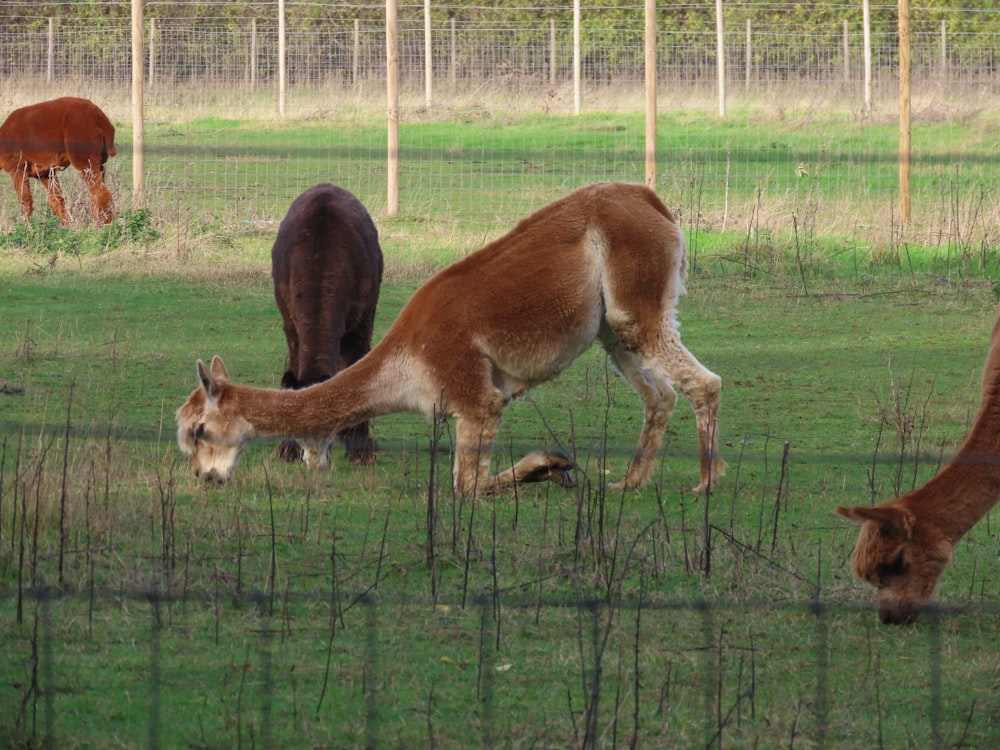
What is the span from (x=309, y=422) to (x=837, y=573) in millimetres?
2325

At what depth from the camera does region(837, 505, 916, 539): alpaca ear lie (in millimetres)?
4910

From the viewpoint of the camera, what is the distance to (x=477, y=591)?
216 inches

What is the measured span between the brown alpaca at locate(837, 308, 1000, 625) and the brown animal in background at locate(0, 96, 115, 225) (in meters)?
Answer: 11.1

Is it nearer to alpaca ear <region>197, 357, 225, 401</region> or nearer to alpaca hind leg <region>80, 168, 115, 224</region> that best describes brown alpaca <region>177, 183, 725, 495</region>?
alpaca ear <region>197, 357, 225, 401</region>

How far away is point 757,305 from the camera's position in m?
12.2

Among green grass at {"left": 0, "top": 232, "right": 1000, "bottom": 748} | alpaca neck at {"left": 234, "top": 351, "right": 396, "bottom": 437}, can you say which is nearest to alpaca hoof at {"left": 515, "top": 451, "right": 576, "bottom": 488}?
green grass at {"left": 0, "top": 232, "right": 1000, "bottom": 748}

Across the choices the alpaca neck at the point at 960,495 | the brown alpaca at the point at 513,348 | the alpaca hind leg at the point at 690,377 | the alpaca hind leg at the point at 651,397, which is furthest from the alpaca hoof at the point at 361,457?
the alpaca neck at the point at 960,495

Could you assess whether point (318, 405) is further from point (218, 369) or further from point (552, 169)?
point (552, 169)

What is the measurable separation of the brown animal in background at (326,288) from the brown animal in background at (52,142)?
6861mm

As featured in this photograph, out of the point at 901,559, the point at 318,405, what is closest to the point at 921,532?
the point at 901,559

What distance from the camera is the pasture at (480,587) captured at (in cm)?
441

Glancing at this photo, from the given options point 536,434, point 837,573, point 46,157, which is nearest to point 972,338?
point 536,434

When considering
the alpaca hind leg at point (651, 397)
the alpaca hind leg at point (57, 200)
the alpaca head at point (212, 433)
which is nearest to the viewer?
the alpaca head at point (212, 433)

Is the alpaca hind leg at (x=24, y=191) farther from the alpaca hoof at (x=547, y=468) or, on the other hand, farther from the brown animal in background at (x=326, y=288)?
the alpaca hoof at (x=547, y=468)
